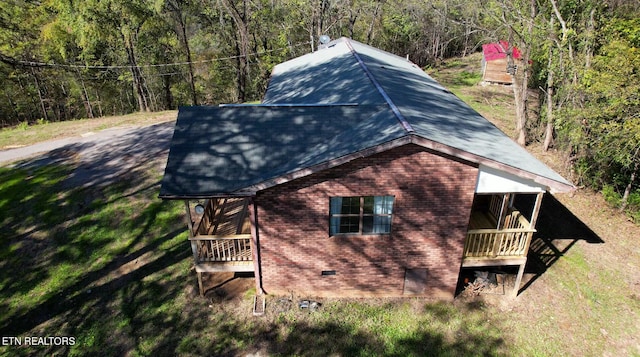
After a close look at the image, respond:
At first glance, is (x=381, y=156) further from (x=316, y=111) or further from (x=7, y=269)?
(x=7, y=269)

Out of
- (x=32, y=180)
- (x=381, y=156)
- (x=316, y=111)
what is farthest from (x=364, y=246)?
(x=32, y=180)

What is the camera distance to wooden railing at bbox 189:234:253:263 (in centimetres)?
1130

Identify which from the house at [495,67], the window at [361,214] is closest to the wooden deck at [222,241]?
the window at [361,214]

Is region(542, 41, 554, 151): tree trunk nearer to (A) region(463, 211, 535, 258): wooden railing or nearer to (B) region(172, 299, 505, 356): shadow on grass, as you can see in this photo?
(A) region(463, 211, 535, 258): wooden railing

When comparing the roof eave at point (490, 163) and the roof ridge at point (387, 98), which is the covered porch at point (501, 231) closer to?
the roof eave at point (490, 163)

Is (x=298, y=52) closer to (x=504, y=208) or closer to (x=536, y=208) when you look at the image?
(x=504, y=208)

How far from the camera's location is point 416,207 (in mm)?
10805

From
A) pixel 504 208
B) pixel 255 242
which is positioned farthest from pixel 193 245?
pixel 504 208

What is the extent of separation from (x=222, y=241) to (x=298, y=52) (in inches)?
1327

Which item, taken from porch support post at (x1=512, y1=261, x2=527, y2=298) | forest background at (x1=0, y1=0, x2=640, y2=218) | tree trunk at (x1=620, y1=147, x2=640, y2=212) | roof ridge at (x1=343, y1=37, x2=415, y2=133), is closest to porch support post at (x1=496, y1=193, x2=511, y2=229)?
porch support post at (x1=512, y1=261, x2=527, y2=298)

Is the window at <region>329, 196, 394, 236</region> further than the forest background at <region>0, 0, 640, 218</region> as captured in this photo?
No

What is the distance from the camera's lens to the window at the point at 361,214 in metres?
10.7

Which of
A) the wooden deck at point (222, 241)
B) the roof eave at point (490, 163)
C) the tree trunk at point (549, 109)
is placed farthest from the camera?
the tree trunk at point (549, 109)

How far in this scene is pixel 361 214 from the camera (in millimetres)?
10797
